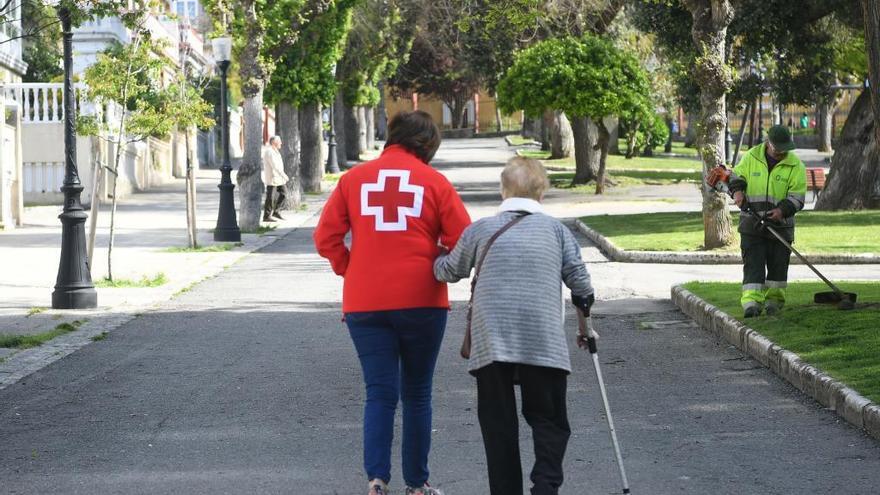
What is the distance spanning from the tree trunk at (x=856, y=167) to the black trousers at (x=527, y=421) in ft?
71.4

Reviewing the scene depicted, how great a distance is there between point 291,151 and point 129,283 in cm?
1507

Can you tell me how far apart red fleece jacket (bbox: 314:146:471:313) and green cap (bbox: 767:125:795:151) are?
5.67m

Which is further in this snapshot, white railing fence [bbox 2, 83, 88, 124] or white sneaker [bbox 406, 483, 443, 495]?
white railing fence [bbox 2, 83, 88, 124]

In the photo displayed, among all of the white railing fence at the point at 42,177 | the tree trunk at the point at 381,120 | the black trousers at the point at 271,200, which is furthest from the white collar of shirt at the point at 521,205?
the tree trunk at the point at 381,120

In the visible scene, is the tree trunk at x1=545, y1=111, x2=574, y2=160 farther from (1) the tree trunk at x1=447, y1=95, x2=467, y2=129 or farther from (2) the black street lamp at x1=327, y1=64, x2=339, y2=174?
(1) the tree trunk at x1=447, y1=95, x2=467, y2=129

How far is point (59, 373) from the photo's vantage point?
10.4m

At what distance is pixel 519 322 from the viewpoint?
5.65m

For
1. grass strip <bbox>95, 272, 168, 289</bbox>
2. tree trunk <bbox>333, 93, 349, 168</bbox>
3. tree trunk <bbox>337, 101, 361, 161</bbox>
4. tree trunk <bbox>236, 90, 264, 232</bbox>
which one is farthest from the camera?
tree trunk <bbox>337, 101, 361, 161</bbox>

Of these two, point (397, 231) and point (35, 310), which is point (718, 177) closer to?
point (397, 231)

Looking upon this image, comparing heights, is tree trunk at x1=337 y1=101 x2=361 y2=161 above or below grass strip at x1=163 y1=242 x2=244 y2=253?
above

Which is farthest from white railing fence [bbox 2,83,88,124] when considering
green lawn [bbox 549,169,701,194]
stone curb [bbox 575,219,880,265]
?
Answer: stone curb [bbox 575,219,880,265]

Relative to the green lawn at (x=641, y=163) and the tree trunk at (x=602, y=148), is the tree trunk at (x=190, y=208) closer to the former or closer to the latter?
the tree trunk at (x=602, y=148)

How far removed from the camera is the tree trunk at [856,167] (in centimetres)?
2628

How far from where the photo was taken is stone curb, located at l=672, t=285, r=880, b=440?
26.0 ft
